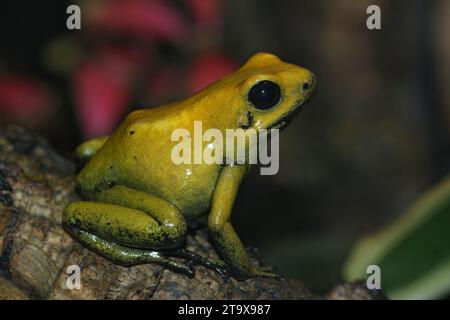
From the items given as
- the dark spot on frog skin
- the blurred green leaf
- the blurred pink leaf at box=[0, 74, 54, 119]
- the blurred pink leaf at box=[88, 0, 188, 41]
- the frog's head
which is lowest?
the blurred green leaf

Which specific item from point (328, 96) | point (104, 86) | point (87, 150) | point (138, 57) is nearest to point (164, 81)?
point (138, 57)

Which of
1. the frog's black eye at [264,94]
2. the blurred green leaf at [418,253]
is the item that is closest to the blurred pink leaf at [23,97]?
the frog's black eye at [264,94]

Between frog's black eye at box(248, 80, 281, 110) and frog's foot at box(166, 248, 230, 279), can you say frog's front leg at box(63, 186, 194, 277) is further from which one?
frog's black eye at box(248, 80, 281, 110)

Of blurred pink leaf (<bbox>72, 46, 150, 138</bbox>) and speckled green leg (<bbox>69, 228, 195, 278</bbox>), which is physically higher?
blurred pink leaf (<bbox>72, 46, 150, 138</bbox>)

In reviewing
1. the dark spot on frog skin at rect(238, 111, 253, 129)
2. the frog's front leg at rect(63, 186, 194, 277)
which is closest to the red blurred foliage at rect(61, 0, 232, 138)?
the frog's front leg at rect(63, 186, 194, 277)

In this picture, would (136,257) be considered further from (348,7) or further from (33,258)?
(348,7)

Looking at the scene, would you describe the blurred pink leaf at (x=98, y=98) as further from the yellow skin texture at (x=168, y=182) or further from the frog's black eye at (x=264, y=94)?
the frog's black eye at (x=264, y=94)

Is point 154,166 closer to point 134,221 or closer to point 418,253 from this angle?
point 134,221
